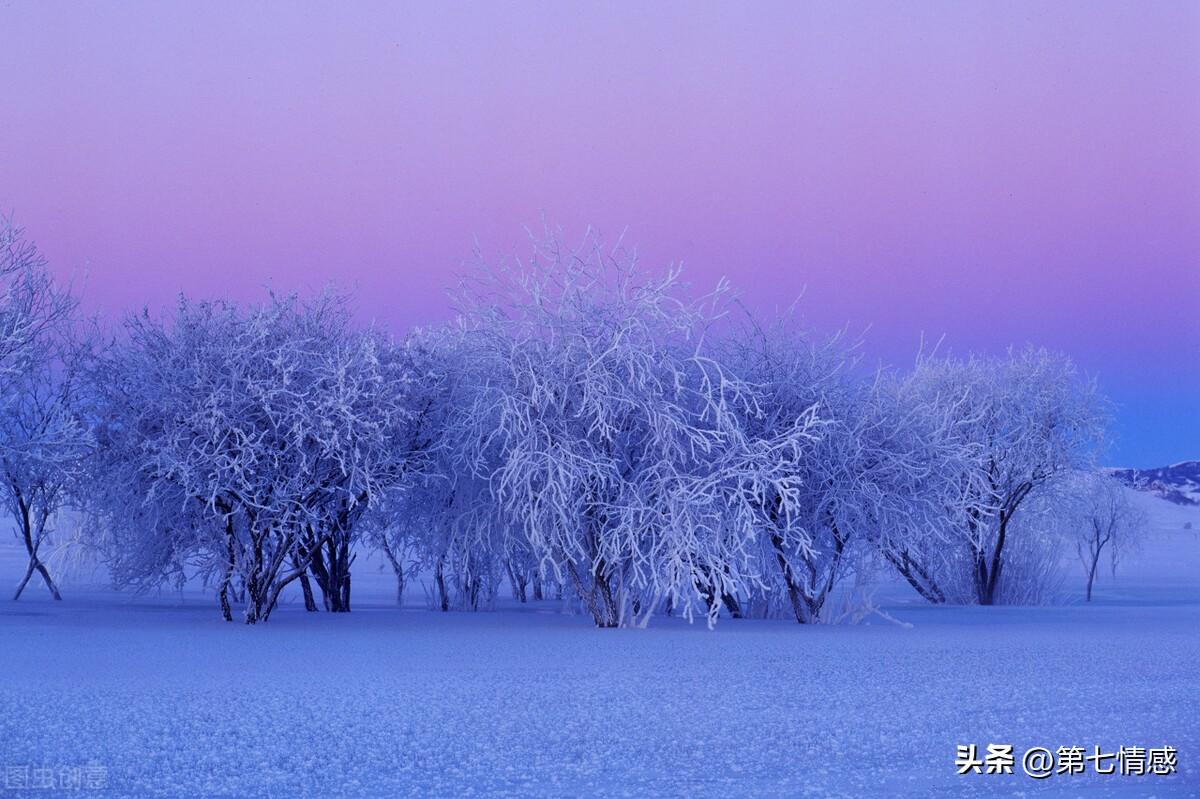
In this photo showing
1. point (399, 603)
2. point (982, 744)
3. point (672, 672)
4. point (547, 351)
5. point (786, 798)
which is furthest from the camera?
point (399, 603)

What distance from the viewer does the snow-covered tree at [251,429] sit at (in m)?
17.8

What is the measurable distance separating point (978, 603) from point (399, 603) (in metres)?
12.3

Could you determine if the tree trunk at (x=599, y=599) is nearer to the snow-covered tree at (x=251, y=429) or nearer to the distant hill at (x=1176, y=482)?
the snow-covered tree at (x=251, y=429)

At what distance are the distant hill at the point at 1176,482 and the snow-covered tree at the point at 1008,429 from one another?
247 ft

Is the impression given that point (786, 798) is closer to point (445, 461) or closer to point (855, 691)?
point (855, 691)

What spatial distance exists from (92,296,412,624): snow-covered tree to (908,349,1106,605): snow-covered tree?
12.9 m

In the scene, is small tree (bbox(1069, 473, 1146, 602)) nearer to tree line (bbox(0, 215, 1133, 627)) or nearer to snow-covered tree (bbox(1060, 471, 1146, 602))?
snow-covered tree (bbox(1060, 471, 1146, 602))

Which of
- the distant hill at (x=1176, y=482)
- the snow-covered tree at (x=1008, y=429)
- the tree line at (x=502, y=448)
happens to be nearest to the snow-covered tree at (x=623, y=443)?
the tree line at (x=502, y=448)

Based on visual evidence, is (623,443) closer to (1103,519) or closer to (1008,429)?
(1008,429)

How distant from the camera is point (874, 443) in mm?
19375

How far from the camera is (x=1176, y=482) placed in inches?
4651

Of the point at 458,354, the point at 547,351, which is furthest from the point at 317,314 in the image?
the point at 547,351

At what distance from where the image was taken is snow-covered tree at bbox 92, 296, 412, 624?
1783cm

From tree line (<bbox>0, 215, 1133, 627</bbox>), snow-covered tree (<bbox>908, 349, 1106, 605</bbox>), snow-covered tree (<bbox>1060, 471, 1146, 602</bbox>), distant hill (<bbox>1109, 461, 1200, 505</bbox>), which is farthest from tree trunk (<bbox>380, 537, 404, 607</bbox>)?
distant hill (<bbox>1109, 461, 1200, 505</bbox>)
